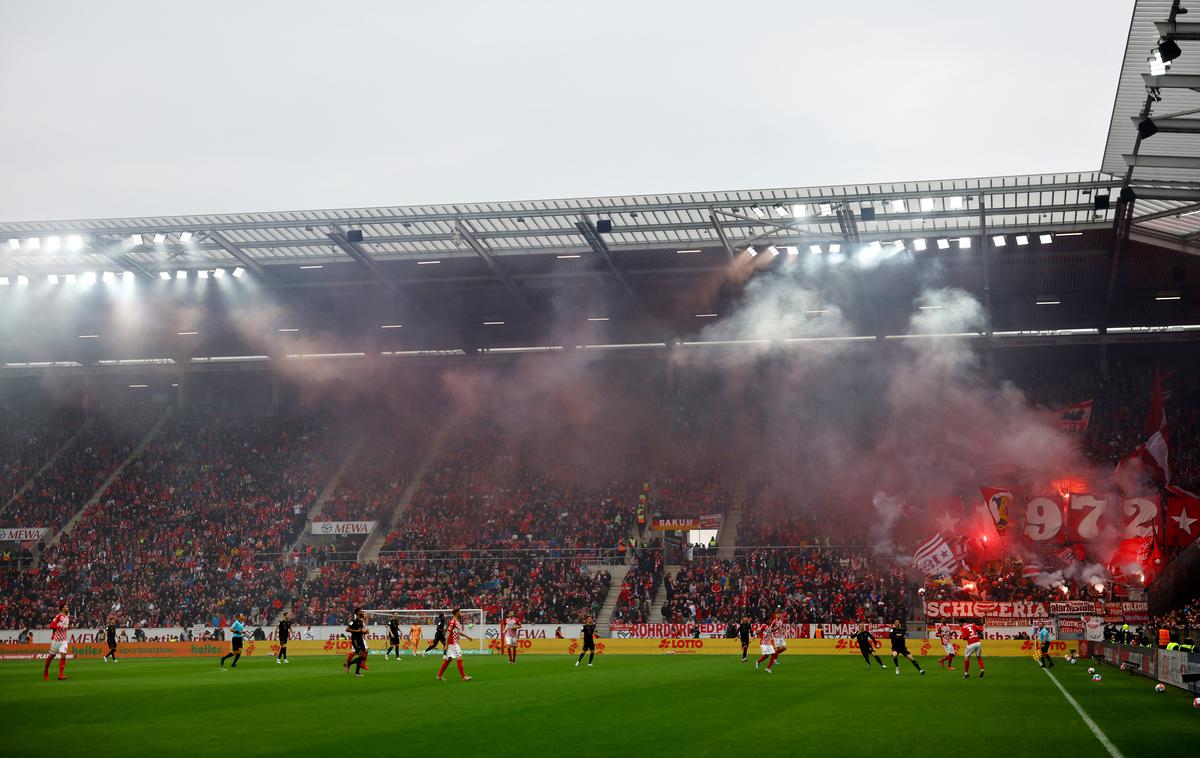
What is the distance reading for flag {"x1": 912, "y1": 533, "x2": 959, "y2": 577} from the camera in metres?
45.4

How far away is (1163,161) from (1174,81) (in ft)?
21.4

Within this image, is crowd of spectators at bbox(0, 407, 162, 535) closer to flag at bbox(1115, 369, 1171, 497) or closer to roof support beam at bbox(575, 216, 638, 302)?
roof support beam at bbox(575, 216, 638, 302)

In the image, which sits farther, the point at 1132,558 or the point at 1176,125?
the point at 1132,558

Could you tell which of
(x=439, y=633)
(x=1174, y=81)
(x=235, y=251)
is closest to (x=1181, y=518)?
(x=1174, y=81)

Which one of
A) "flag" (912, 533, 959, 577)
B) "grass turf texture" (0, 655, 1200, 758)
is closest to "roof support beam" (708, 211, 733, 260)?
"flag" (912, 533, 959, 577)

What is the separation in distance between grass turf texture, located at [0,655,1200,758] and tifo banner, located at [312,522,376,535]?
82.4ft

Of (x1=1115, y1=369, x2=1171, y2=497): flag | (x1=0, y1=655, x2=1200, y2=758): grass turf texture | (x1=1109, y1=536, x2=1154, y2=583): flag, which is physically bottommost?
(x1=0, y1=655, x2=1200, y2=758): grass turf texture

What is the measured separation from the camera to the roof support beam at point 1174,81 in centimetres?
2550

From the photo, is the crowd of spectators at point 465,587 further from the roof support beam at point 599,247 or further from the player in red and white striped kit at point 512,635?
the roof support beam at point 599,247

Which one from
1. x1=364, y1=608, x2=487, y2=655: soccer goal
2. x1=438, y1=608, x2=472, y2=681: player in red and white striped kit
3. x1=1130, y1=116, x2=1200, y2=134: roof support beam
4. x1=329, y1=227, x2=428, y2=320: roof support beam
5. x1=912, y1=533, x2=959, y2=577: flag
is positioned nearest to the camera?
x1=438, y1=608, x2=472, y2=681: player in red and white striped kit

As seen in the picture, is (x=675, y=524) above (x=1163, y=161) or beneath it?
beneath

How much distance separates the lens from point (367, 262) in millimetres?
48719

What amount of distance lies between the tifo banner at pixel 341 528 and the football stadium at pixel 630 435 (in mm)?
311

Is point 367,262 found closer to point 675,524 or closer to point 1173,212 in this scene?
point 675,524
